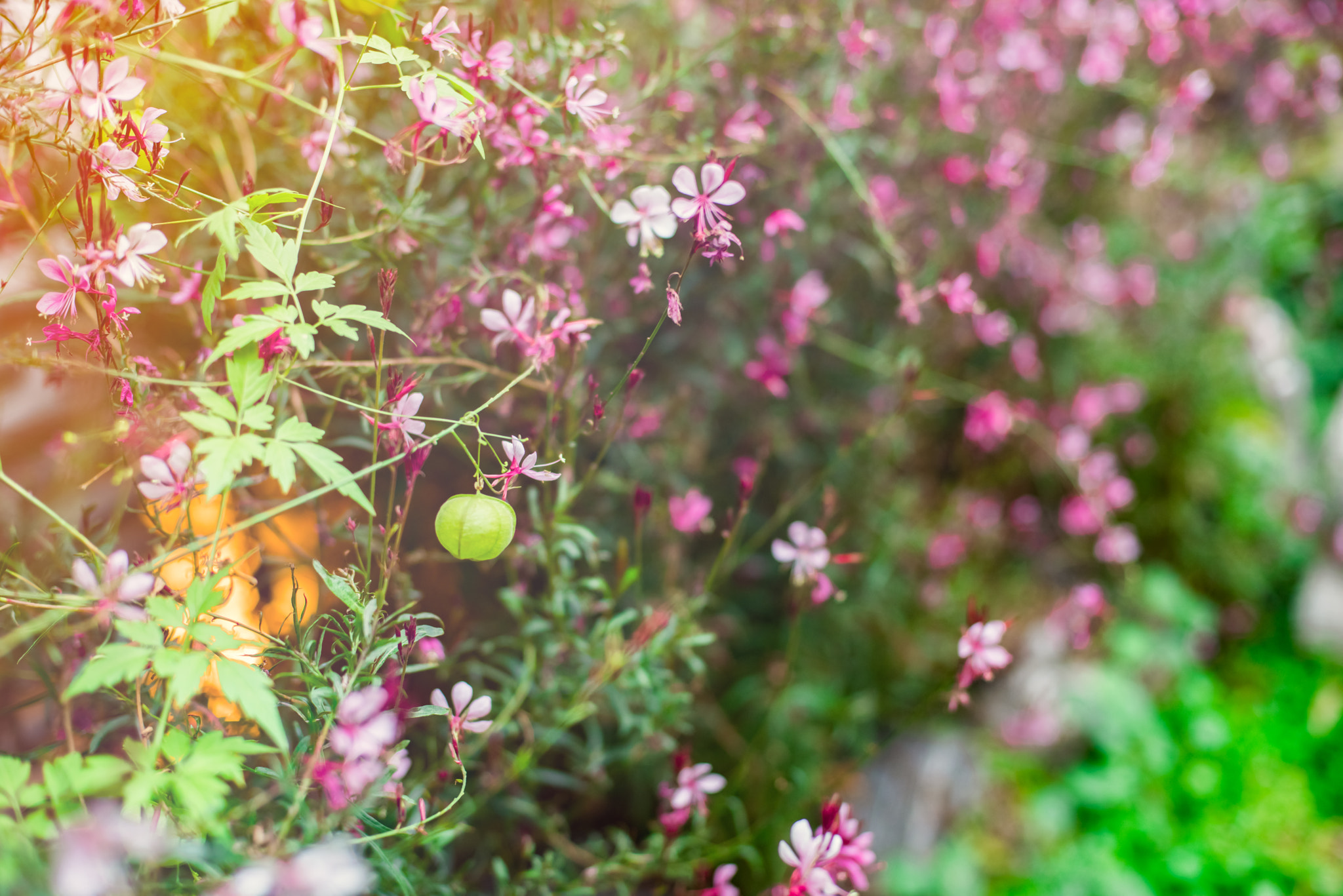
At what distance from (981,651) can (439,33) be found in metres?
1.01

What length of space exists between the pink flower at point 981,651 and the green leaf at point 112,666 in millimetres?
885

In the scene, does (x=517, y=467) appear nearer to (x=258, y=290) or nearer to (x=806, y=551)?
(x=258, y=290)

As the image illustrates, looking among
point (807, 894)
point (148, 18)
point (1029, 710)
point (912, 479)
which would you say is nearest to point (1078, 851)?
point (1029, 710)

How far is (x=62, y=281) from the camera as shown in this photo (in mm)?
774

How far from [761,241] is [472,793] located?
3.72ft

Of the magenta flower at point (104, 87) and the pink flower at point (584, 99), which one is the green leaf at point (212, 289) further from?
the pink flower at point (584, 99)

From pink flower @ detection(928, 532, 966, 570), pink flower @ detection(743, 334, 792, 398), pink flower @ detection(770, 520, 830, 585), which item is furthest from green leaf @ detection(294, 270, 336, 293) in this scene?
pink flower @ detection(928, 532, 966, 570)

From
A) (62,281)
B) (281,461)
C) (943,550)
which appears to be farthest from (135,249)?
(943,550)

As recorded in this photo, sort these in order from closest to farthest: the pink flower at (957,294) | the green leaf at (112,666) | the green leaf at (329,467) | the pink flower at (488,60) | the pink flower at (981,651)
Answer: the green leaf at (112,666) < the green leaf at (329,467) < the pink flower at (488,60) < the pink flower at (981,651) < the pink flower at (957,294)

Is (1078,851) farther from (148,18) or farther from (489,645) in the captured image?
(148,18)

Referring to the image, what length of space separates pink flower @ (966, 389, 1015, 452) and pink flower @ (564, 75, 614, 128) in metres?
1.16

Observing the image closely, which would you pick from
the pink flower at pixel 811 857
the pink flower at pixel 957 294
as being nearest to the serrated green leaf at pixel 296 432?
the pink flower at pixel 811 857

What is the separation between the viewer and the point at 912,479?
7.59 ft

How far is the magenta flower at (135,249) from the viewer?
2.35ft
